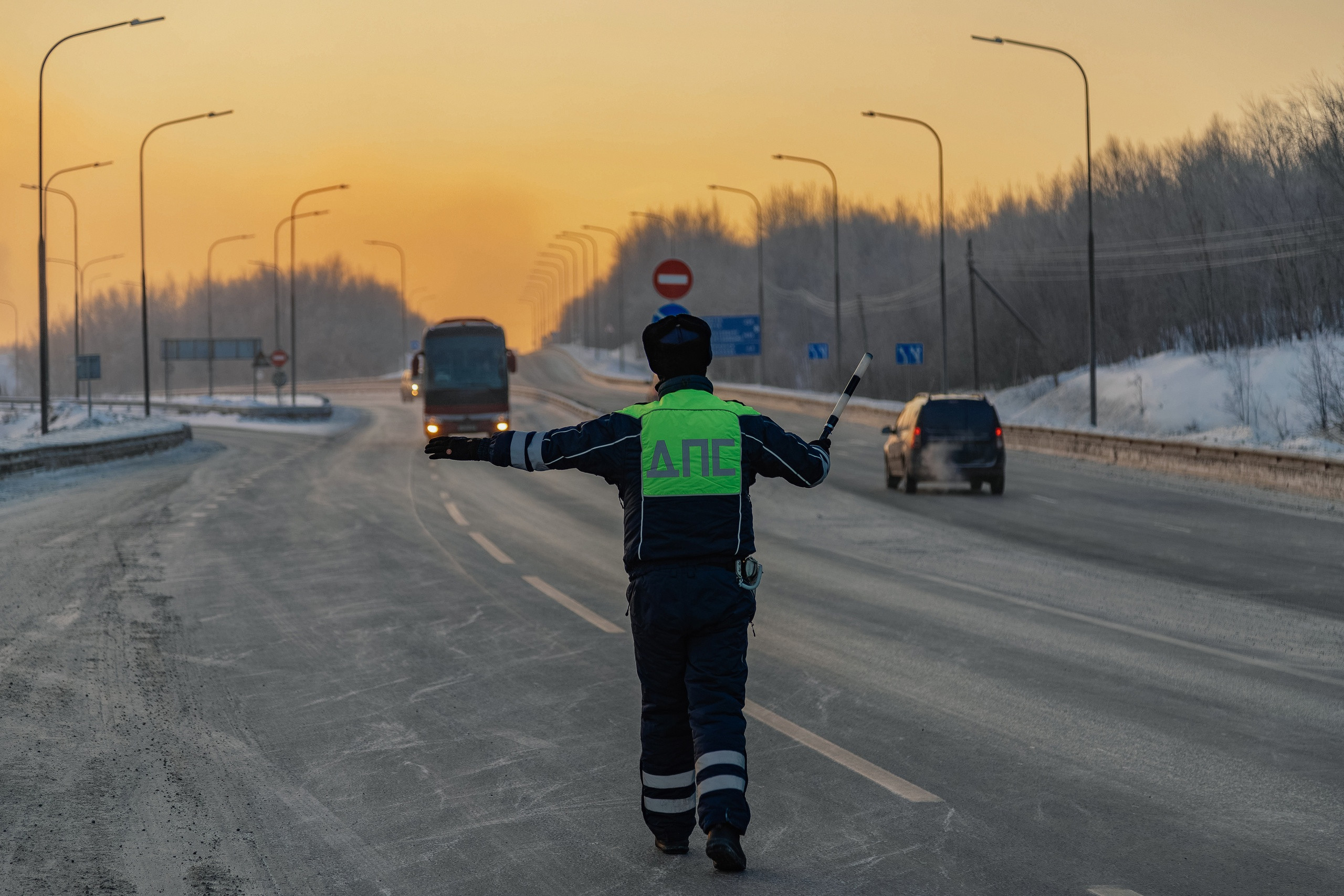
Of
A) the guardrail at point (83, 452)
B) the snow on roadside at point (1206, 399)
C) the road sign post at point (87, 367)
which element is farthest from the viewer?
the road sign post at point (87, 367)

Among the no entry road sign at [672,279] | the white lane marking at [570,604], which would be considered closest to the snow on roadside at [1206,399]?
the no entry road sign at [672,279]

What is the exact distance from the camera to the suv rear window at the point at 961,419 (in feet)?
76.4

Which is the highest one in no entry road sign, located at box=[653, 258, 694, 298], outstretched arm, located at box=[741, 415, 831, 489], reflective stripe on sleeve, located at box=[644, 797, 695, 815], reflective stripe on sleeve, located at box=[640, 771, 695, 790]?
no entry road sign, located at box=[653, 258, 694, 298]

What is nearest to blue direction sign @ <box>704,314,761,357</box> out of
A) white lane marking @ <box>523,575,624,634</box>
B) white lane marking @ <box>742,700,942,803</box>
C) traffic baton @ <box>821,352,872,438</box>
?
white lane marking @ <box>523,575,624,634</box>

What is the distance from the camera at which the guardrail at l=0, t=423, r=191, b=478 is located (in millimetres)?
27000

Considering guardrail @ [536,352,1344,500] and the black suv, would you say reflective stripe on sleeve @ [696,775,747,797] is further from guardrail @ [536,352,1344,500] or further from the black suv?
guardrail @ [536,352,1344,500]

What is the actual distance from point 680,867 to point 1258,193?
5682cm

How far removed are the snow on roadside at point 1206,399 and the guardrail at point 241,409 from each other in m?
29.3

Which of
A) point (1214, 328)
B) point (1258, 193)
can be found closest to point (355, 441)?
point (1214, 328)

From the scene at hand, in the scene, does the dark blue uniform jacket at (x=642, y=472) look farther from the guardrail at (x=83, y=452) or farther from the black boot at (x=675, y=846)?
the guardrail at (x=83, y=452)

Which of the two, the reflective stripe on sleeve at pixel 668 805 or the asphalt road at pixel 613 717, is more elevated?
the reflective stripe on sleeve at pixel 668 805

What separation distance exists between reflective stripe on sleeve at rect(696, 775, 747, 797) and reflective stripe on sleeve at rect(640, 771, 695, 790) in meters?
0.16

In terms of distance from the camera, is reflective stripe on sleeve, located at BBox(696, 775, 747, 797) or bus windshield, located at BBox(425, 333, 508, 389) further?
bus windshield, located at BBox(425, 333, 508, 389)

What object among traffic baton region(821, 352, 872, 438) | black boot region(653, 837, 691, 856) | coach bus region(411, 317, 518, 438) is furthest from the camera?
coach bus region(411, 317, 518, 438)
